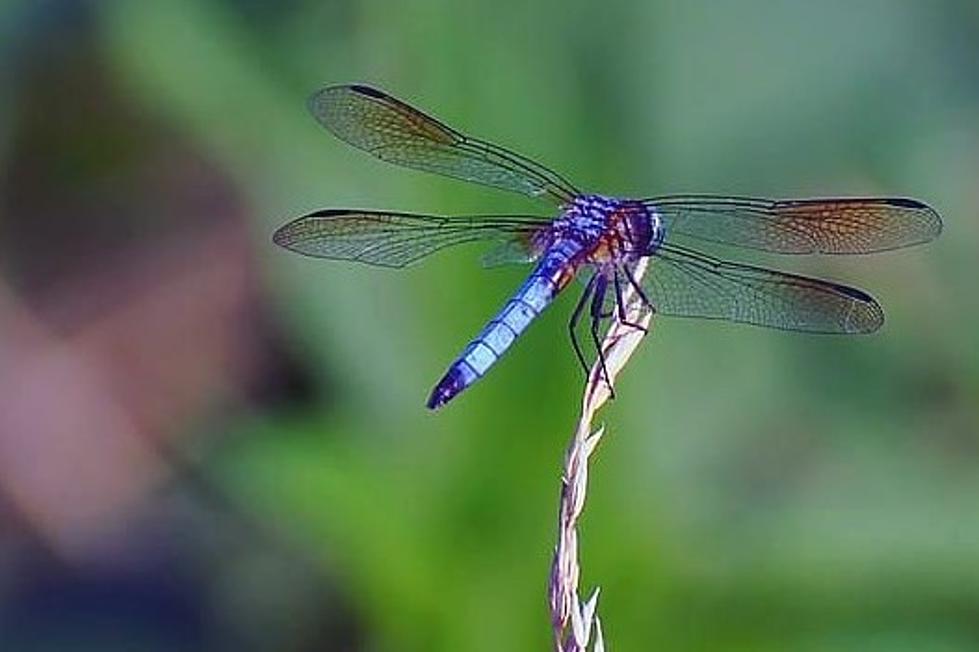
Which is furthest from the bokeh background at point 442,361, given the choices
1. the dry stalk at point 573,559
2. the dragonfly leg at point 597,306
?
the dry stalk at point 573,559

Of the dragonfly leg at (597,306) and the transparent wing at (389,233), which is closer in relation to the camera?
the dragonfly leg at (597,306)

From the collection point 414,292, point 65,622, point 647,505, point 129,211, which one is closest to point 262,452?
point 414,292

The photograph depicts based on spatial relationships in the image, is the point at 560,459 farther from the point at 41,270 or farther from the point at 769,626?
the point at 41,270

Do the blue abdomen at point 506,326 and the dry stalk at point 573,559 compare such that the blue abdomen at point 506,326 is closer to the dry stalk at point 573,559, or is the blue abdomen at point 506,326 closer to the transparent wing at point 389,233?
the transparent wing at point 389,233

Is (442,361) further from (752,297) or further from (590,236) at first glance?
(752,297)

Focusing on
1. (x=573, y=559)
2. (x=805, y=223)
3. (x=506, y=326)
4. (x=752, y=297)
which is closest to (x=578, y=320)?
(x=506, y=326)

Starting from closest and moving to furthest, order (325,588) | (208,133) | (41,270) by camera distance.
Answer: (325,588), (208,133), (41,270)

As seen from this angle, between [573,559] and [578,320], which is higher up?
[578,320]

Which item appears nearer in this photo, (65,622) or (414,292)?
(414,292)
